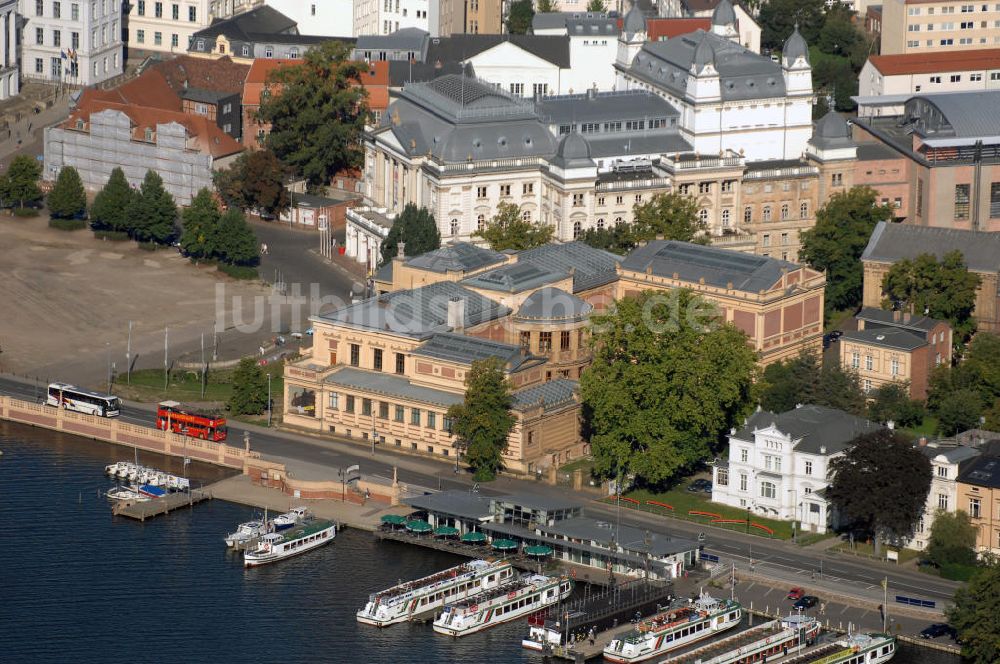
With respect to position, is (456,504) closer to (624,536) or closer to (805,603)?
(624,536)

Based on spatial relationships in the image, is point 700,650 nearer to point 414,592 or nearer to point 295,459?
point 414,592

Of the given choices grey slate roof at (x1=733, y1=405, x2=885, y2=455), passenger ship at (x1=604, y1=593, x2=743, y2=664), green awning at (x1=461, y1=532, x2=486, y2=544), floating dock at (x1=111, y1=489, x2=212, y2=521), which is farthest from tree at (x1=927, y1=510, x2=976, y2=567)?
floating dock at (x1=111, y1=489, x2=212, y2=521)

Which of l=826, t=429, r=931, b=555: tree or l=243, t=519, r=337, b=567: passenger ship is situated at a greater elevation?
l=826, t=429, r=931, b=555: tree

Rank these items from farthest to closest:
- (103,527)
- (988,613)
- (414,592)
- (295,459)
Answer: (295,459) < (103,527) < (414,592) < (988,613)

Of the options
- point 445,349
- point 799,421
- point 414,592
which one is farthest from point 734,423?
point 414,592

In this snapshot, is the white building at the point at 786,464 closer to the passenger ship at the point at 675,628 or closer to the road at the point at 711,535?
the road at the point at 711,535

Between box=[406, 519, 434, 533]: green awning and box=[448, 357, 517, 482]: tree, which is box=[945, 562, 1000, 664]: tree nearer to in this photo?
box=[406, 519, 434, 533]: green awning
